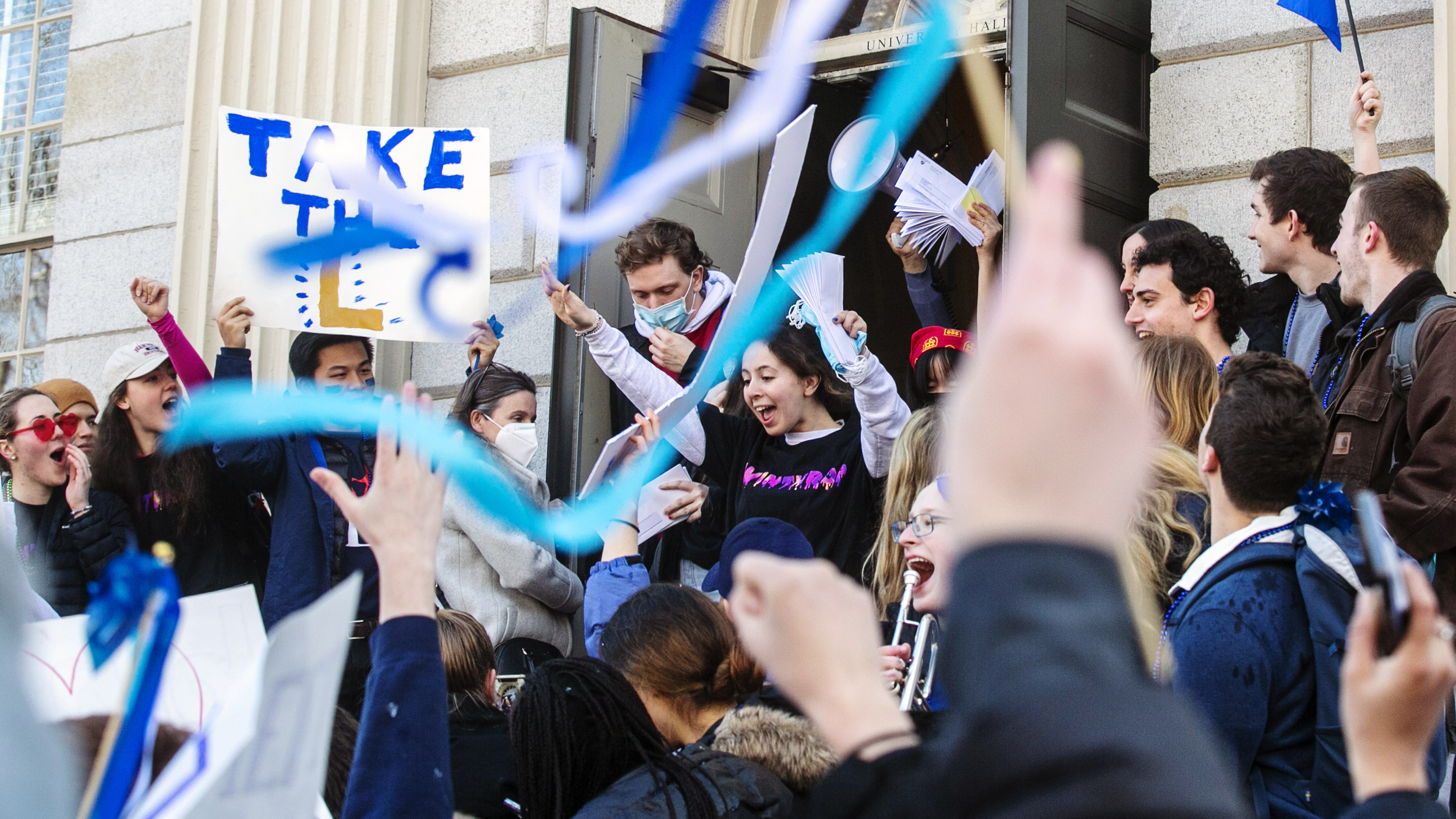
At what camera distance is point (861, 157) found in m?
5.69

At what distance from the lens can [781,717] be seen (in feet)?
8.32

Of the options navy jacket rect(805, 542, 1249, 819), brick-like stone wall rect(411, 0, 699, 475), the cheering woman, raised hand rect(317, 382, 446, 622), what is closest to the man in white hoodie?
the cheering woman

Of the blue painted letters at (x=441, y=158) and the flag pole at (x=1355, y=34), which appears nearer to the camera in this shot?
the flag pole at (x=1355, y=34)

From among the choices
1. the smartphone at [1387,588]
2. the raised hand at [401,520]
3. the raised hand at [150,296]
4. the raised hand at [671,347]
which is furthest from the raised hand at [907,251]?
the smartphone at [1387,588]

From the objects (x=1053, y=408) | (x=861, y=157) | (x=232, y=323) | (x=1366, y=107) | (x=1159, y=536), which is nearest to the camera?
(x=1053, y=408)

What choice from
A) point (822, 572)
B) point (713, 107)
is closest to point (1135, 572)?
point (822, 572)

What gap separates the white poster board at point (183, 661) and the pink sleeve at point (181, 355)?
3.42m

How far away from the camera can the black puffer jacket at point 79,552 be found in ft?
15.4

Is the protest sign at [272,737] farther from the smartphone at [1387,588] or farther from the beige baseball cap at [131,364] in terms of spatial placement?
the beige baseball cap at [131,364]

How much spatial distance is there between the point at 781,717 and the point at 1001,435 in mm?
1881

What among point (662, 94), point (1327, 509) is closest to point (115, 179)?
point (662, 94)

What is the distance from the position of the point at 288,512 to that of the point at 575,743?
238 cm

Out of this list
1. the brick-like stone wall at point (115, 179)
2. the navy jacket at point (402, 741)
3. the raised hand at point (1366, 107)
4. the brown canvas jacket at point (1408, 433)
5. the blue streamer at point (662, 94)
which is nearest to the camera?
the navy jacket at point (402, 741)

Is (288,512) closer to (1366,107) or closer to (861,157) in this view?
(861,157)
